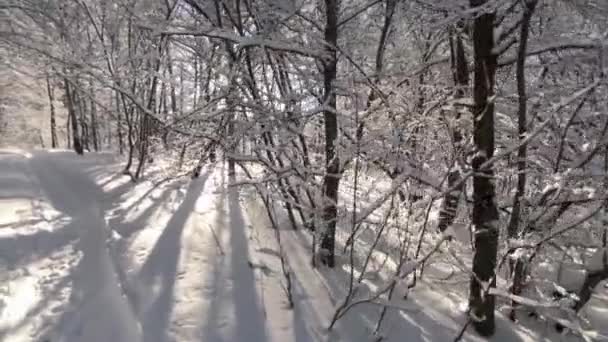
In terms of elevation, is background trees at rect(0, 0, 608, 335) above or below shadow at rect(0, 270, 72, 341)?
above

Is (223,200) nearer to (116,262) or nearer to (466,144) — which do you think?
(116,262)

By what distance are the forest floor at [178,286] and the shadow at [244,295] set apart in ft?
0.04

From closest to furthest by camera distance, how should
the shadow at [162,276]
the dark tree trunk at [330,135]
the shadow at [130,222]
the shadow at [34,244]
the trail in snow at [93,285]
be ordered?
the trail in snow at [93,285], the shadow at [162,276], the dark tree trunk at [330,135], the shadow at [34,244], the shadow at [130,222]

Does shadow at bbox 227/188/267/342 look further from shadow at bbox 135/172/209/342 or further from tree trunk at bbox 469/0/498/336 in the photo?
tree trunk at bbox 469/0/498/336

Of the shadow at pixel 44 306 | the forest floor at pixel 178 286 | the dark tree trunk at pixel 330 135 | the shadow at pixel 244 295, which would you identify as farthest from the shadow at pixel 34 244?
the dark tree trunk at pixel 330 135

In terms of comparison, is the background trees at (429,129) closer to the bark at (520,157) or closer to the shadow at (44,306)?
the bark at (520,157)

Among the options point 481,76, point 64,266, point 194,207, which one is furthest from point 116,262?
point 481,76

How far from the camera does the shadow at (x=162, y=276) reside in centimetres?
354

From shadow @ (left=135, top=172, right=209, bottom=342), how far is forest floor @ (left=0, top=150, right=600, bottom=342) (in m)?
0.01

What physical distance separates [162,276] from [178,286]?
0.32 metres

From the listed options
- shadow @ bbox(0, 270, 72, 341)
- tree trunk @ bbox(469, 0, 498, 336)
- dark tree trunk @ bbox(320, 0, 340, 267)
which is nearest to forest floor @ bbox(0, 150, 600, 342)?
Result: shadow @ bbox(0, 270, 72, 341)

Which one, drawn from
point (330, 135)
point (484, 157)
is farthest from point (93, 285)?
point (484, 157)

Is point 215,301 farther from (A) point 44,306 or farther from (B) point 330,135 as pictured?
(B) point 330,135

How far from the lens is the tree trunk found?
3621 millimetres
